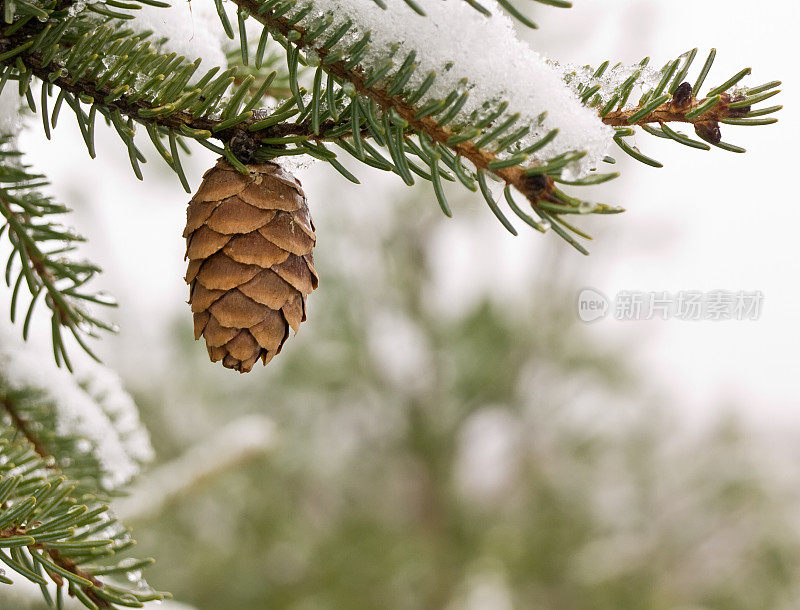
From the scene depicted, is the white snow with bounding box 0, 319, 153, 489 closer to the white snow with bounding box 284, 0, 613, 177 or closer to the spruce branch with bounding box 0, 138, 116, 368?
the spruce branch with bounding box 0, 138, 116, 368

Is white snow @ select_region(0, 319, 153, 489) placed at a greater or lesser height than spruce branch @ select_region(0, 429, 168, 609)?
greater

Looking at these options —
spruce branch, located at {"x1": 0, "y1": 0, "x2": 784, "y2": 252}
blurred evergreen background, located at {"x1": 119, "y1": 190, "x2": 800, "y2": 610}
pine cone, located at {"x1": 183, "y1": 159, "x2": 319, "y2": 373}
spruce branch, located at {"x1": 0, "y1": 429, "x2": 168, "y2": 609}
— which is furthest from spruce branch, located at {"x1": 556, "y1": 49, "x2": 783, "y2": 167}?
blurred evergreen background, located at {"x1": 119, "y1": 190, "x2": 800, "y2": 610}

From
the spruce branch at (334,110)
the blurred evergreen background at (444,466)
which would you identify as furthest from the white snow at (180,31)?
the blurred evergreen background at (444,466)

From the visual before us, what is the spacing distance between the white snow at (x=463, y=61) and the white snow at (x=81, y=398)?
0.92ft

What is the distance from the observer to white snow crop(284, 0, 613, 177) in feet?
0.75

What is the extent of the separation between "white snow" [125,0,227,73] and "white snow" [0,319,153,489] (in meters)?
0.21

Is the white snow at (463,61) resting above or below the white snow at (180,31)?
below

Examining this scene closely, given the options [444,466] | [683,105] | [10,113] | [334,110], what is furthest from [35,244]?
[444,466]

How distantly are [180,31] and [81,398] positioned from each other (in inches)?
9.2

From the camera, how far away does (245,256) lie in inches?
10.2

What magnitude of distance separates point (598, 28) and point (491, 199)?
1.48 meters

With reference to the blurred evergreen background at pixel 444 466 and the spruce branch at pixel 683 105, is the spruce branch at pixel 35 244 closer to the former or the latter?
the spruce branch at pixel 683 105

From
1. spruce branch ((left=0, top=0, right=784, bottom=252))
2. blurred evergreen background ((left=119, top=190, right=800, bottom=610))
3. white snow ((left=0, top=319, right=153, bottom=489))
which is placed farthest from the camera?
blurred evergreen background ((left=119, top=190, right=800, bottom=610))

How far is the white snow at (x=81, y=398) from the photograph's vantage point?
39 cm
